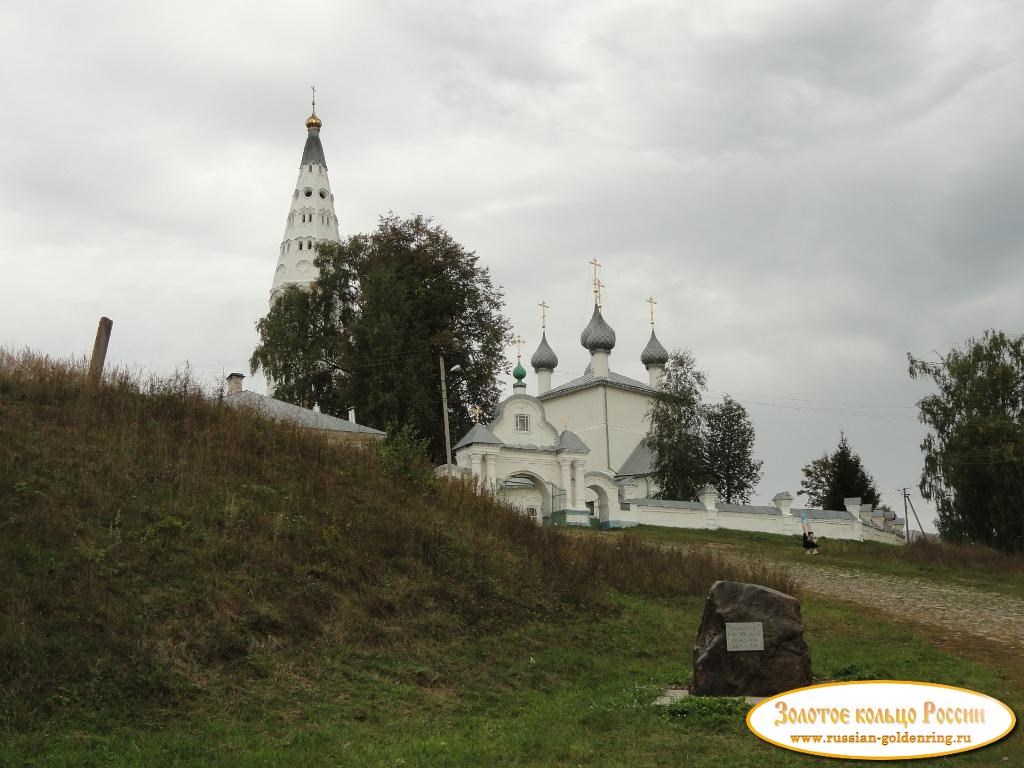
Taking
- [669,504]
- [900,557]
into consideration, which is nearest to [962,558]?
[900,557]

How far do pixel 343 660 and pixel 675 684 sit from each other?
3.56 m

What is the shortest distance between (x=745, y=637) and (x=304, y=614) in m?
5.04

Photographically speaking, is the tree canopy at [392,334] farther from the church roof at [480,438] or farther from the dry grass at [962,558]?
the dry grass at [962,558]

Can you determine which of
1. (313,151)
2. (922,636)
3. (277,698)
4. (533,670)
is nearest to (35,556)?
(277,698)

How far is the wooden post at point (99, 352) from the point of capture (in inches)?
674

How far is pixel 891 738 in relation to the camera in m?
8.20

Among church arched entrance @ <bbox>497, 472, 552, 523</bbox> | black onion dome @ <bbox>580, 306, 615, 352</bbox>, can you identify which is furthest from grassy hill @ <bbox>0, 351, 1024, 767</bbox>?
black onion dome @ <bbox>580, 306, 615, 352</bbox>

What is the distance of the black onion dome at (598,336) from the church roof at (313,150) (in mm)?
16049

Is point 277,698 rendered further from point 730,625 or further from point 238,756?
point 730,625

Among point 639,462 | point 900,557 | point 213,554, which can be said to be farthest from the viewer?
point 639,462

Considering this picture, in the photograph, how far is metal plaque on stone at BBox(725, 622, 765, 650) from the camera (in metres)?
10.3

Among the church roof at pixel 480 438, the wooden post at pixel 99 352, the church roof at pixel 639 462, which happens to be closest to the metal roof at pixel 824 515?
the church roof at pixel 639 462

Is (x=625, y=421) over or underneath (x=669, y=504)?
over

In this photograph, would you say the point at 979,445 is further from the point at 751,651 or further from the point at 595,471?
the point at 751,651
